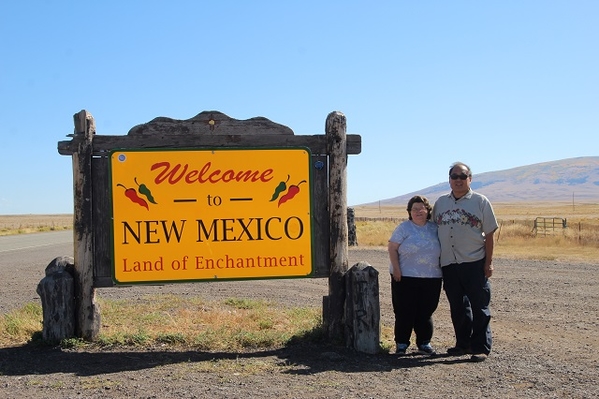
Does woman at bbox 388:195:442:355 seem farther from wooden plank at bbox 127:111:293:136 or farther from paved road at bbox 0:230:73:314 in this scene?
paved road at bbox 0:230:73:314

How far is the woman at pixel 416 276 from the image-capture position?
6.43m

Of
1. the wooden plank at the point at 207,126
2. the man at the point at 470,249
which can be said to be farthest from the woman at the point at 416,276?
the wooden plank at the point at 207,126

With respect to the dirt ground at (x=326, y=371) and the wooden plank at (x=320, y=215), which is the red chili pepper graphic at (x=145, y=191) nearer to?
the dirt ground at (x=326, y=371)

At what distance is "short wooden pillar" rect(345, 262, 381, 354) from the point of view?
6.60 meters

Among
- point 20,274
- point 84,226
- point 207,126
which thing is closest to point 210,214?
point 207,126

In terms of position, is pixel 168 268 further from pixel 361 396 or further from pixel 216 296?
pixel 216 296

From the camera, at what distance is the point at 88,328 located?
6.90 m

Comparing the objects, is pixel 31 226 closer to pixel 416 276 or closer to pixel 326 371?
pixel 416 276

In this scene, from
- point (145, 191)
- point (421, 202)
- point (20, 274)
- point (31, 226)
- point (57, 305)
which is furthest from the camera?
point (31, 226)

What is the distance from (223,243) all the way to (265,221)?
1.69 feet

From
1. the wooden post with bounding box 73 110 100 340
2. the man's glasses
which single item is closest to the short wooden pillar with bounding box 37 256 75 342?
the wooden post with bounding box 73 110 100 340

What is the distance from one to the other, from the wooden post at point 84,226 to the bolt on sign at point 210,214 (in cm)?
26

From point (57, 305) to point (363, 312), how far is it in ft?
10.6

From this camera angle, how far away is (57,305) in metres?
6.80
